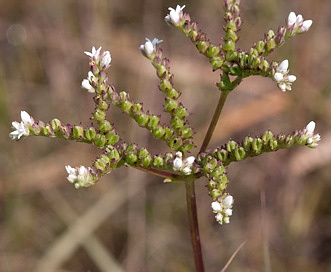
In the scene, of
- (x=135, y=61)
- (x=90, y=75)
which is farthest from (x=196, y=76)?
(x=90, y=75)

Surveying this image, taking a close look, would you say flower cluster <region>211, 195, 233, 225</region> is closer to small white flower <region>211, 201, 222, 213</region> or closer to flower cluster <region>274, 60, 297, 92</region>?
small white flower <region>211, 201, 222, 213</region>

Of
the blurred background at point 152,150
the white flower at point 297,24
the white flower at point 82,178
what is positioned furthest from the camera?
the blurred background at point 152,150

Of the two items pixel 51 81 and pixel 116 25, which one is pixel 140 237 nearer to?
pixel 51 81

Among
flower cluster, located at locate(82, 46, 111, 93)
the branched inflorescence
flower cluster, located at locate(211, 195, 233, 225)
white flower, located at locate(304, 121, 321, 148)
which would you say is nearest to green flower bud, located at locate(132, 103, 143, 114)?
the branched inflorescence

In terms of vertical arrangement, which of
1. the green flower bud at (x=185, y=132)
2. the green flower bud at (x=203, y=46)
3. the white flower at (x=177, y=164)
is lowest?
the white flower at (x=177, y=164)

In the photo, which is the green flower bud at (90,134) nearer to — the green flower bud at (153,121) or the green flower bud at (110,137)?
the green flower bud at (110,137)

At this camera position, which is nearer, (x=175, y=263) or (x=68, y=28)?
(x=175, y=263)

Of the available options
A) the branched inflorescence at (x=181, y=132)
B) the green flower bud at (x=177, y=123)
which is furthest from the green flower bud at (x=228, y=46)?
the green flower bud at (x=177, y=123)
